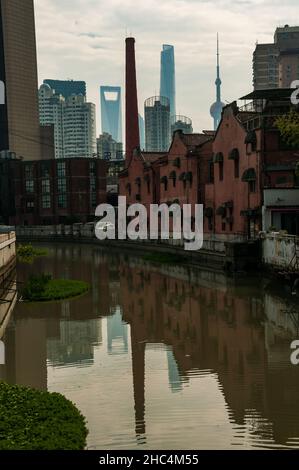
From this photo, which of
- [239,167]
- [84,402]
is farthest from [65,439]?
[239,167]

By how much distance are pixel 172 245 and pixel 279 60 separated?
454ft

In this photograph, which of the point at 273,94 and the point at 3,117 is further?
the point at 3,117

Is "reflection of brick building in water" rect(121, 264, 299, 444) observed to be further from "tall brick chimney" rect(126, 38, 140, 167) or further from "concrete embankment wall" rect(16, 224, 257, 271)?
"tall brick chimney" rect(126, 38, 140, 167)

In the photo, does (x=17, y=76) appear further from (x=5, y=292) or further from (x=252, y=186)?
(x=5, y=292)

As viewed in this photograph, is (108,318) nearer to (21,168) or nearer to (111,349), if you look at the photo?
(111,349)

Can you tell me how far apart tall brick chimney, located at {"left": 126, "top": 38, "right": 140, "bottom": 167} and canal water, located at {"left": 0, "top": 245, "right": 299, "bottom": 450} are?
165 feet

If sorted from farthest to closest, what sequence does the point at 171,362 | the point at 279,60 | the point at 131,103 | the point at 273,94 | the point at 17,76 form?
the point at 17,76, the point at 279,60, the point at 131,103, the point at 273,94, the point at 171,362

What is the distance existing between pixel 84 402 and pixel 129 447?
317cm

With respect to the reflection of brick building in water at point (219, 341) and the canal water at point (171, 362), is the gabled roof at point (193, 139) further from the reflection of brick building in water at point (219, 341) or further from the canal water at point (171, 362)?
the canal water at point (171, 362)

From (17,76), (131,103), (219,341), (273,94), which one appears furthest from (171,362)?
(17,76)

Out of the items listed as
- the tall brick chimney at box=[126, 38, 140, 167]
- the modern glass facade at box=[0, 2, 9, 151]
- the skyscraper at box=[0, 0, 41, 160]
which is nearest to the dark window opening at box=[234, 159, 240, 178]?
the tall brick chimney at box=[126, 38, 140, 167]

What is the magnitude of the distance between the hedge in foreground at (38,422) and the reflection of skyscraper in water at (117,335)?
730cm

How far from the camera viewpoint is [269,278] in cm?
3484

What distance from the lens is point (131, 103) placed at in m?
86.2
